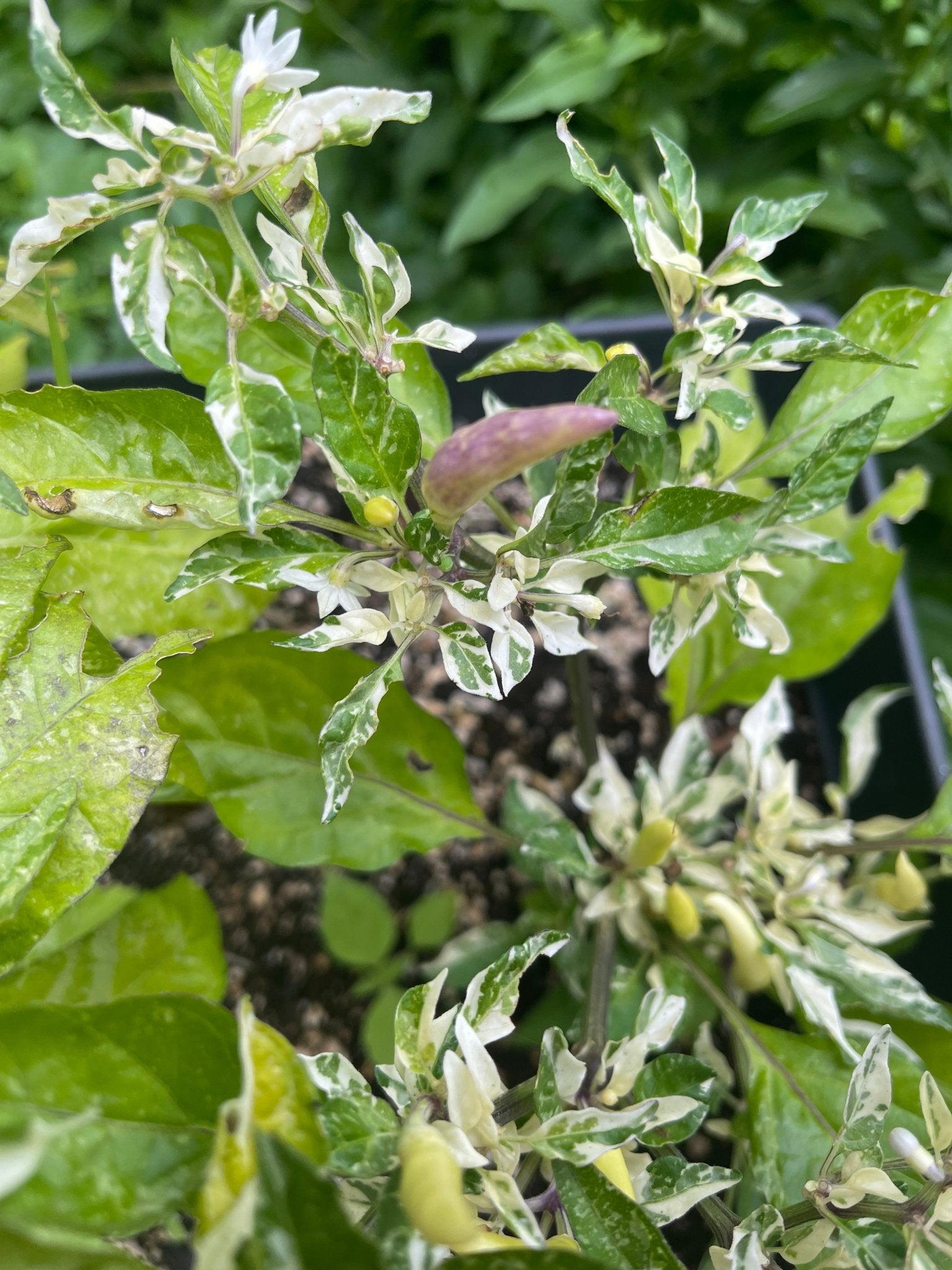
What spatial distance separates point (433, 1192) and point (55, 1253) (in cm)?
10

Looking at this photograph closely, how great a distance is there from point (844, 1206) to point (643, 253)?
1.27 feet

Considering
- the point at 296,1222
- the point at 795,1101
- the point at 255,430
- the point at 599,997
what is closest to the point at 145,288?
the point at 255,430

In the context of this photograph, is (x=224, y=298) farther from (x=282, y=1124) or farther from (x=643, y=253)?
(x=282, y=1124)

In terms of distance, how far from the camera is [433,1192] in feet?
0.86

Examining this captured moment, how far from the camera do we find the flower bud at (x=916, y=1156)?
35 cm

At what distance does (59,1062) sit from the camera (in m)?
0.31

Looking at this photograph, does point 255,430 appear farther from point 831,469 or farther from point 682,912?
point 682,912

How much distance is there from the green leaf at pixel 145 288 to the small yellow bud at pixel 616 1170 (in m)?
0.34

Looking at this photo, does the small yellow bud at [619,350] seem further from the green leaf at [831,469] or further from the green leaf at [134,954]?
the green leaf at [134,954]

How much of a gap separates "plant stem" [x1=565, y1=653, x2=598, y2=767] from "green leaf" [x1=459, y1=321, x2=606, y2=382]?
0.47 feet

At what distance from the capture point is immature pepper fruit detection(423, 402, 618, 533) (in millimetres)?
272

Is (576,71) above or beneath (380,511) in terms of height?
above

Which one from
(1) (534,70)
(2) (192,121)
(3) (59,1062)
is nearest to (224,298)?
(3) (59,1062)

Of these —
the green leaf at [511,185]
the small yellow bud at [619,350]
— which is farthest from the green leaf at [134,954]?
the green leaf at [511,185]
